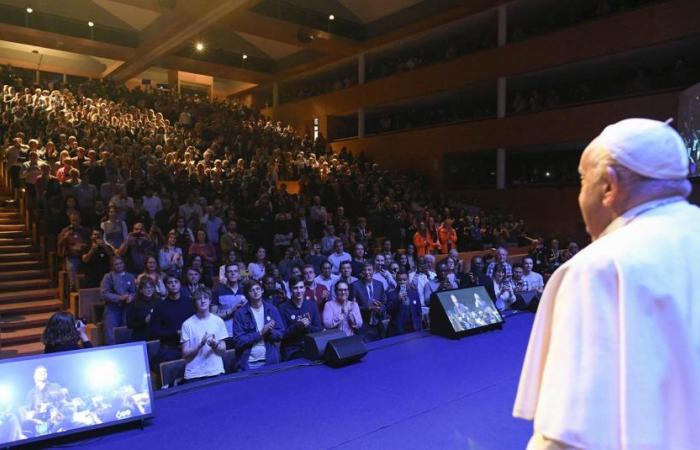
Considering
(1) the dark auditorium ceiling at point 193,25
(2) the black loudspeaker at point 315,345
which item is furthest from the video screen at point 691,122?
(2) the black loudspeaker at point 315,345

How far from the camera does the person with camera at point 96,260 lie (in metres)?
6.75

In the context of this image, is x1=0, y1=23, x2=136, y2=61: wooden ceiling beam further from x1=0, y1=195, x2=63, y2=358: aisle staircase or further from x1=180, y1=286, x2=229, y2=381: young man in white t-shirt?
x1=180, y1=286, x2=229, y2=381: young man in white t-shirt

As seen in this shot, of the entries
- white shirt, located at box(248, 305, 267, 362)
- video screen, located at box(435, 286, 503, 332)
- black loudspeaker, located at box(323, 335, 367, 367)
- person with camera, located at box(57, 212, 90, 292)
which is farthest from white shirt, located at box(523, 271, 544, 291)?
person with camera, located at box(57, 212, 90, 292)

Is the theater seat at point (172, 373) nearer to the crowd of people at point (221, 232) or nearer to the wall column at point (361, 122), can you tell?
the crowd of people at point (221, 232)

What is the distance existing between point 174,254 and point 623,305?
6520 millimetres

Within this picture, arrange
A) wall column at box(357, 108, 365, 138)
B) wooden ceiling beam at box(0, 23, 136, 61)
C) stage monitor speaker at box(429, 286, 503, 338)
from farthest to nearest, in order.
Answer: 1. wall column at box(357, 108, 365, 138)
2. wooden ceiling beam at box(0, 23, 136, 61)
3. stage monitor speaker at box(429, 286, 503, 338)

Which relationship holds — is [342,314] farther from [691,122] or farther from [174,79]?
[174,79]

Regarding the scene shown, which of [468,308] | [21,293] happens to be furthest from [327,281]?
[21,293]

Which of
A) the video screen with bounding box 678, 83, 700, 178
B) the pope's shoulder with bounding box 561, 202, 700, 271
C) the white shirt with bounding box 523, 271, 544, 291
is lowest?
the white shirt with bounding box 523, 271, 544, 291

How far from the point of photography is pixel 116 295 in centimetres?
567

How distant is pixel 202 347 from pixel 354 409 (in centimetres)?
161

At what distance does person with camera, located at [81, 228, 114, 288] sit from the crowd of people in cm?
1

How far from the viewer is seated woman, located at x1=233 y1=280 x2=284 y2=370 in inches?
179

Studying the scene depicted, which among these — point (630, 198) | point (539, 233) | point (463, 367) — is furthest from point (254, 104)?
point (630, 198)
